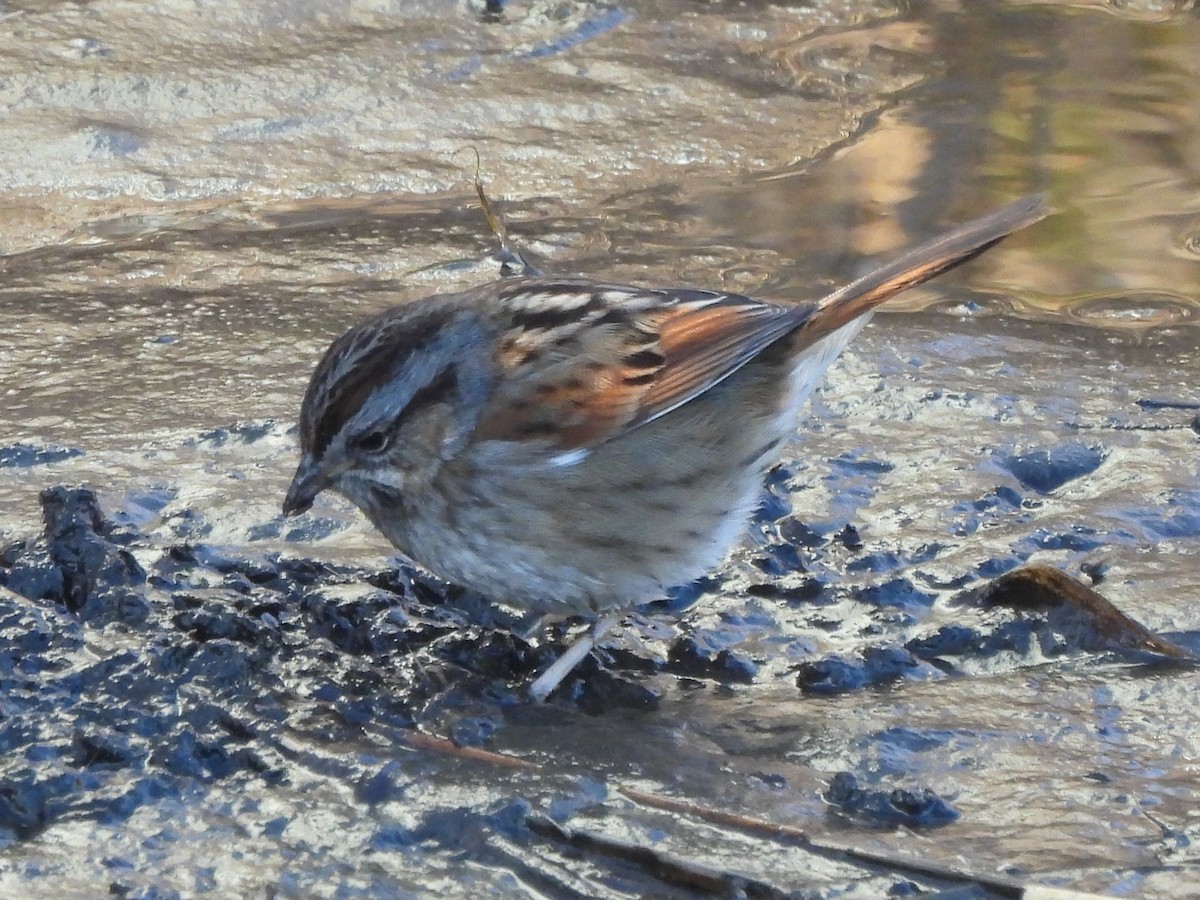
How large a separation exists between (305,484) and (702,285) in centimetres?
220

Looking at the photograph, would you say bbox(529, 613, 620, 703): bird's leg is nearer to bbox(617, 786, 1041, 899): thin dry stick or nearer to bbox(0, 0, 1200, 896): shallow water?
bbox(0, 0, 1200, 896): shallow water

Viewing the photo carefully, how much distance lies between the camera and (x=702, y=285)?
5.83 m

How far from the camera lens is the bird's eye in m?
3.99

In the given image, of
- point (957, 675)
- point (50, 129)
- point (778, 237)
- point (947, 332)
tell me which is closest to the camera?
point (957, 675)

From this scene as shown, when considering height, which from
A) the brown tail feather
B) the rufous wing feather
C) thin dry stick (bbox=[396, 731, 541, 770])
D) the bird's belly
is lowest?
thin dry stick (bbox=[396, 731, 541, 770])

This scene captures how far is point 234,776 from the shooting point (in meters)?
3.29

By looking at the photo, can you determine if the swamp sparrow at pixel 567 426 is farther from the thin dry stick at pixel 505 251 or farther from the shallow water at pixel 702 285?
the thin dry stick at pixel 505 251

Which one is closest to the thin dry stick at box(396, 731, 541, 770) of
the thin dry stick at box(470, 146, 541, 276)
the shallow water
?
the shallow water

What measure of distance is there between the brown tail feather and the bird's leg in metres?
0.96

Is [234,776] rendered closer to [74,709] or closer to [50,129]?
[74,709]

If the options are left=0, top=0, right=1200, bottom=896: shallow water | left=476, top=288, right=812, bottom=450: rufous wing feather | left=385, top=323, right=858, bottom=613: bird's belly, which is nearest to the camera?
left=0, top=0, right=1200, bottom=896: shallow water

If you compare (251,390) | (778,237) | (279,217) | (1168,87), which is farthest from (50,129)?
(1168,87)

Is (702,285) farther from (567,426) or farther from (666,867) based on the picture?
(666,867)

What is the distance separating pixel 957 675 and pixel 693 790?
806 mm
